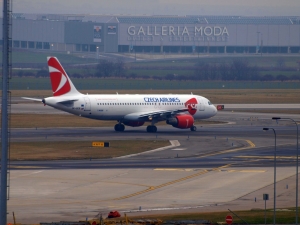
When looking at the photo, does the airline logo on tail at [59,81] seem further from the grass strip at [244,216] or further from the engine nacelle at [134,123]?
the grass strip at [244,216]

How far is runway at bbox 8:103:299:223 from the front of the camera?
4516 centimetres

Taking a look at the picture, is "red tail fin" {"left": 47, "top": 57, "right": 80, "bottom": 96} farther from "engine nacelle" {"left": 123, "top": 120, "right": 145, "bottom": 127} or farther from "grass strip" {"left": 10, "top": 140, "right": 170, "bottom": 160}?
"grass strip" {"left": 10, "top": 140, "right": 170, "bottom": 160}

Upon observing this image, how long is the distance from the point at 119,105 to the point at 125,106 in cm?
84

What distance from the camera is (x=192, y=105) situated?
9012 centimetres

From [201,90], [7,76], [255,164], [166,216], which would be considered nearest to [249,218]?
[166,216]

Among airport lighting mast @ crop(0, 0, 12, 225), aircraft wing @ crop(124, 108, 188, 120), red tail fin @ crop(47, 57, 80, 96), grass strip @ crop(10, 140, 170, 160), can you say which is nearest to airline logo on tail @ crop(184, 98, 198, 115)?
aircraft wing @ crop(124, 108, 188, 120)

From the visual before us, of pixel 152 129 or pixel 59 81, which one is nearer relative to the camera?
pixel 59 81

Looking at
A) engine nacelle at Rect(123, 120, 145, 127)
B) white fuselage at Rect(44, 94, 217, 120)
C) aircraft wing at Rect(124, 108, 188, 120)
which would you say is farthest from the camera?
engine nacelle at Rect(123, 120, 145, 127)

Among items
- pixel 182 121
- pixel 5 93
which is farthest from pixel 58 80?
pixel 5 93

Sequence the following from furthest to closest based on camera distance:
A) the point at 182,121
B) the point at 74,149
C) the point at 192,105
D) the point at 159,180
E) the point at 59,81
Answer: the point at 192,105 → the point at 182,121 → the point at 59,81 → the point at 74,149 → the point at 159,180

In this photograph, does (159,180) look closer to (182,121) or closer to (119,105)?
(182,121)

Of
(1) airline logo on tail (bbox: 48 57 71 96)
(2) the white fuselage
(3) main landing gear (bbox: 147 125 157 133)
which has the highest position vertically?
(1) airline logo on tail (bbox: 48 57 71 96)

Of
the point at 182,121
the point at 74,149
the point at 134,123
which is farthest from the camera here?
the point at 134,123

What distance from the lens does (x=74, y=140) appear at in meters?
79.6
